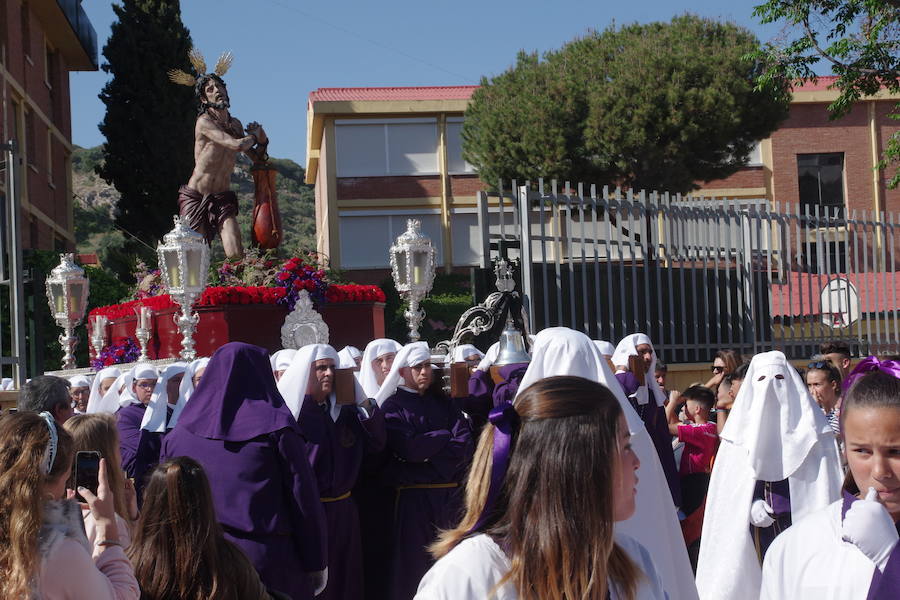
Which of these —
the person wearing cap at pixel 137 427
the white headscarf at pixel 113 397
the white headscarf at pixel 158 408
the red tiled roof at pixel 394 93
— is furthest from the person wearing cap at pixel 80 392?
the red tiled roof at pixel 394 93

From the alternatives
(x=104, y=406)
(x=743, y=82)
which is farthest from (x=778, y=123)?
(x=104, y=406)

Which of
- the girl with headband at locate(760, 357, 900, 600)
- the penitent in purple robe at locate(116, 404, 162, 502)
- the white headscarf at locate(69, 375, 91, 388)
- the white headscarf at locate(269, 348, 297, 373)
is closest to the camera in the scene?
the girl with headband at locate(760, 357, 900, 600)

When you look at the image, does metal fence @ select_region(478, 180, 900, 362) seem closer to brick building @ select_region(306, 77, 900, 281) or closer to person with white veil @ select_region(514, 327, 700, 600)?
person with white veil @ select_region(514, 327, 700, 600)

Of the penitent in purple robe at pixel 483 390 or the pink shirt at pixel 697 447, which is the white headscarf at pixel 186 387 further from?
the pink shirt at pixel 697 447

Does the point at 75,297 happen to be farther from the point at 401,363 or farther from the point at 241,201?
the point at 241,201

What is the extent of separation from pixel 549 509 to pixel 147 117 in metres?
28.4

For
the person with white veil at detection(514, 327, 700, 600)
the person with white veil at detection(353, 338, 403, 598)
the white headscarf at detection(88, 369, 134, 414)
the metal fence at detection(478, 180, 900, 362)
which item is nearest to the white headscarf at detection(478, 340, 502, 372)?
the person with white veil at detection(353, 338, 403, 598)

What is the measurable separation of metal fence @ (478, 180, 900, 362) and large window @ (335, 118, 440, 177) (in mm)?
19373

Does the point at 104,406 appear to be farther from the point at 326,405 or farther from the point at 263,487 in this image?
the point at 263,487

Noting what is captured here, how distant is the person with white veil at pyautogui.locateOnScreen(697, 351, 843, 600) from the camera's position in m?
5.58

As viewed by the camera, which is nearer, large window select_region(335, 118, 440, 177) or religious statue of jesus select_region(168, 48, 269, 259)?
religious statue of jesus select_region(168, 48, 269, 259)

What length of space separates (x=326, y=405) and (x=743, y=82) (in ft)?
73.4

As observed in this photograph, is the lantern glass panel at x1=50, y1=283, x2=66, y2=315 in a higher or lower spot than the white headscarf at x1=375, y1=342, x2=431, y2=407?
higher

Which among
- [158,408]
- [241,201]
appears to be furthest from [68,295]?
[241,201]
